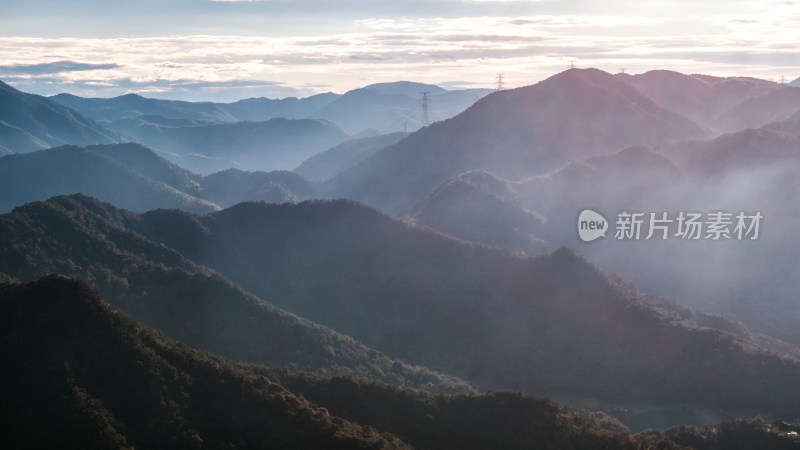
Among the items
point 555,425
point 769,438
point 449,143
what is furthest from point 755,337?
point 449,143

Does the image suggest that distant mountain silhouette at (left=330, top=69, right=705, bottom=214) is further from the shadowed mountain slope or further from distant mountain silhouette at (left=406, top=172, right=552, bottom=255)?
the shadowed mountain slope

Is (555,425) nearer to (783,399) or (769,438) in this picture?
(769,438)

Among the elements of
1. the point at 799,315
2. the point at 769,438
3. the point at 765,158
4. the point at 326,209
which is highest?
the point at 765,158

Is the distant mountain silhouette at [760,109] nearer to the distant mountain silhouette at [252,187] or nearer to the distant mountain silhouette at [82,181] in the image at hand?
the distant mountain silhouette at [252,187]

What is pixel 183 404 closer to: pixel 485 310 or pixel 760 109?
pixel 485 310

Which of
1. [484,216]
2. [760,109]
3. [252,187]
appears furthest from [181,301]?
[760,109]

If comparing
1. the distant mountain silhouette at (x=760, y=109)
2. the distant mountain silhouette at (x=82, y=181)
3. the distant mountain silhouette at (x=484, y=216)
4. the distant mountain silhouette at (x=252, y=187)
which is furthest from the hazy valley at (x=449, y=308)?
the distant mountain silhouette at (x=760, y=109)

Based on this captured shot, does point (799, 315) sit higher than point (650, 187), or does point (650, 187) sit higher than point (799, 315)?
point (650, 187)

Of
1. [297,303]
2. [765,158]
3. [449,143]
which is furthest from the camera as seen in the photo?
[449,143]
